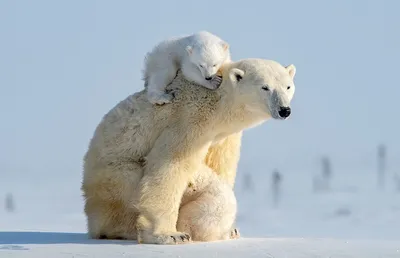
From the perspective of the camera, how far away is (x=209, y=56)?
1000 centimetres

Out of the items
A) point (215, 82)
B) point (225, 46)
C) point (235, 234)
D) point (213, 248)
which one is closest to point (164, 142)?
point (215, 82)

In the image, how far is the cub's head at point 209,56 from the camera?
989cm

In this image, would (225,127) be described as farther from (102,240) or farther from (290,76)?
(102,240)

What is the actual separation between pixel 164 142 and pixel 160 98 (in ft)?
1.64

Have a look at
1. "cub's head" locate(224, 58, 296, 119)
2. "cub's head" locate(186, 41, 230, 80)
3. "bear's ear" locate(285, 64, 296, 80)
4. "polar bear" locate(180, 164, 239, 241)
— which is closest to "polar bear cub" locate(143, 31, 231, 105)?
"cub's head" locate(186, 41, 230, 80)

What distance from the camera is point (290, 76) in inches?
392

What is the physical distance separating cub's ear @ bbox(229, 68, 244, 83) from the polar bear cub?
30cm

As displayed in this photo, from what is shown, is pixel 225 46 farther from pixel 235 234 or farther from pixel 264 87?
pixel 235 234

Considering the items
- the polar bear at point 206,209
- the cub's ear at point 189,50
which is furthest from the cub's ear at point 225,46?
the polar bear at point 206,209

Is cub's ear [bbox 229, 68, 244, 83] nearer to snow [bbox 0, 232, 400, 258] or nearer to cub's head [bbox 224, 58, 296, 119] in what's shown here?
cub's head [bbox 224, 58, 296, 119]

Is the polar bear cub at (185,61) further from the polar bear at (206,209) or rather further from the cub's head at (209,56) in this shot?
the polar bear at (206,209)

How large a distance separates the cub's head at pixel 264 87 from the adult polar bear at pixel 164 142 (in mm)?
10

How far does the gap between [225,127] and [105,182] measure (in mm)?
1473

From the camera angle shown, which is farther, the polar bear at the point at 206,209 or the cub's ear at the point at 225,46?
the cub's ear at the point at 225,46
